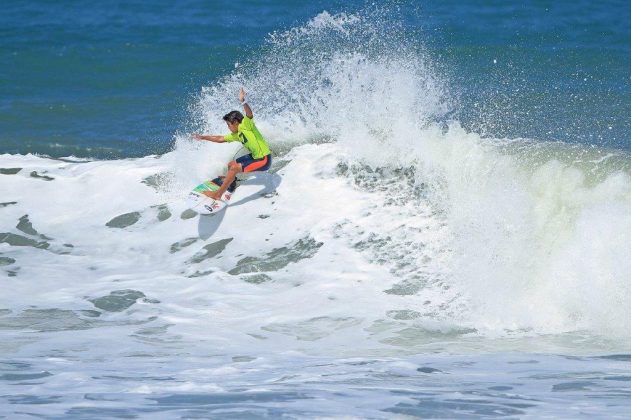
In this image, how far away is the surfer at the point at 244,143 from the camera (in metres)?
13.1

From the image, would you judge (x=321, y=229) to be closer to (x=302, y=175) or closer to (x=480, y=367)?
(x=302, y=175)

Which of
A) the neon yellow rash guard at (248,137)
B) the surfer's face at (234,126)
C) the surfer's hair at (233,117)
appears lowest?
the neon yellow rash guard at (248,137)

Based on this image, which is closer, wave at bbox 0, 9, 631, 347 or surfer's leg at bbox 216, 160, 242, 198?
wave at bbox 0, 9, 631, 347

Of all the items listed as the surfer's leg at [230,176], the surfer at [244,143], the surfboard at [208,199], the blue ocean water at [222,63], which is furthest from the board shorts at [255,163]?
the blue ocean water at [222,63]

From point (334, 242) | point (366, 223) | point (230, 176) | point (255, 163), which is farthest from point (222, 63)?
point (334, 242)

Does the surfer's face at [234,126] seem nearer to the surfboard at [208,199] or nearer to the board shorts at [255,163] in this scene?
the board shorts at [255,163]

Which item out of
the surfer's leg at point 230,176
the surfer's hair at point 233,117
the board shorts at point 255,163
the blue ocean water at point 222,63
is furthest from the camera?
the blue ocean water at point 222,63

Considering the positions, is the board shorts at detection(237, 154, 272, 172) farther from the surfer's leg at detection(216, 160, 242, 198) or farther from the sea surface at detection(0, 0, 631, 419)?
the sea surface at detection(0, 0, 631, 419)

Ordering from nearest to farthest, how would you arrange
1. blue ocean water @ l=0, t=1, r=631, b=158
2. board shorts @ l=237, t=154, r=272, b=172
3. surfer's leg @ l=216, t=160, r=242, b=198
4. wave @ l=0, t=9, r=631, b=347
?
wave @ l=0, t=9, r=631, b=347 < surfer's leg @ l=216, t=160, r=242, b=198 < board shorts @ l=237, t=154, r=272, b=172 < blue ocean water @ l=0, t=1, r=631, b=158

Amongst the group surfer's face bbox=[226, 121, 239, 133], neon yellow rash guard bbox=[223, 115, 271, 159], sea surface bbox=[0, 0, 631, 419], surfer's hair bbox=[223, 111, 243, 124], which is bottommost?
sea surface bbox=[0, 0, 631, 419]

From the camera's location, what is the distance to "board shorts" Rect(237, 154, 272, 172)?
43.7 feet

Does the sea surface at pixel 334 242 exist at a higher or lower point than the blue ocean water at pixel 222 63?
lower

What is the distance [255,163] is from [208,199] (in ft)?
2.52

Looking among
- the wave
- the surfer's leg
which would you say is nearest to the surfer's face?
the surfer's leg
